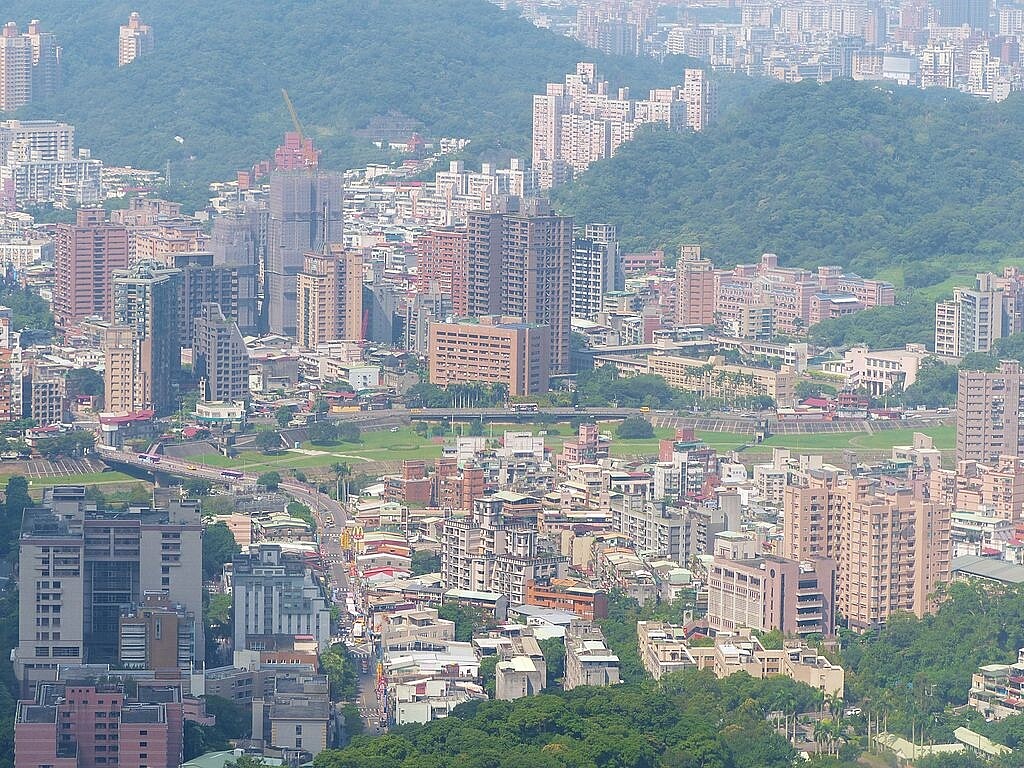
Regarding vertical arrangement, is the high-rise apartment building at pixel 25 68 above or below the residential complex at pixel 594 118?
above

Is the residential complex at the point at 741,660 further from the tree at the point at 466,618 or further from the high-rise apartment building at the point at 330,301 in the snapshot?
the high-rise apartment building at the point at 330,301

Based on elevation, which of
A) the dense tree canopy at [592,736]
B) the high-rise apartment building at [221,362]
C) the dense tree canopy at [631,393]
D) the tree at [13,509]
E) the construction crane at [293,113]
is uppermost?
the construction crane at [293,113]

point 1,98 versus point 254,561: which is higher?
point 1,98

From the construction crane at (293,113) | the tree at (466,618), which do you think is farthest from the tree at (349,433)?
the construction crane at (293,113)

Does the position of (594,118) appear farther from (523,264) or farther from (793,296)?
(523,264)

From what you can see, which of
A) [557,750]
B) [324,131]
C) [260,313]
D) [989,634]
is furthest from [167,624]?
[324,131]

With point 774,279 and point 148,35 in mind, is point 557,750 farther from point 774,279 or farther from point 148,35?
point 148,35
